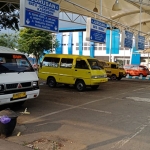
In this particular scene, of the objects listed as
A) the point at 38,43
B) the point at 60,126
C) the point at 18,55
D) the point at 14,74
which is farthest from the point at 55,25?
the point at 38,43

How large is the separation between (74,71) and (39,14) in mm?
4550

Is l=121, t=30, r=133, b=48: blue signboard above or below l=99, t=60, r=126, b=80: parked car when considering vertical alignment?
above

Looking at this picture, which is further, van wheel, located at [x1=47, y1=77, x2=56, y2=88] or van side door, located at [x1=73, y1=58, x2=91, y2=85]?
van wheel, located at [x1=47, y1=77, x2=56, y2=88]

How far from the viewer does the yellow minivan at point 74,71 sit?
13.0 meters

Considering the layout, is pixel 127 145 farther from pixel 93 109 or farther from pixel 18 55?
pixel 18 55

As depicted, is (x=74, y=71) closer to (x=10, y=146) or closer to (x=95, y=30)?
(x=95, y=30)

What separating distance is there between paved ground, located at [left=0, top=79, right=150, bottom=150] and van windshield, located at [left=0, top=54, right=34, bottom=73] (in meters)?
1.40

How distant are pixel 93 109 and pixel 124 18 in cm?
1650

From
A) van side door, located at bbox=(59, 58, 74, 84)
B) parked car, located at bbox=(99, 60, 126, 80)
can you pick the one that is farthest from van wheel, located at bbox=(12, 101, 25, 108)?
parked car, located at bbox=(99, 60, 126, 80)

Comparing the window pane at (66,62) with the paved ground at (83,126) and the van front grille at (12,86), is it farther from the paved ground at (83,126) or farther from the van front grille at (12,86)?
the van front grille at (12,86)

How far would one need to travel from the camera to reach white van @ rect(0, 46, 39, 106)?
6.85 metres

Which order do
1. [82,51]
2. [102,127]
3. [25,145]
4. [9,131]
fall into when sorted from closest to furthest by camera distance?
[25,145], [9,131], [102,127], [82,51]

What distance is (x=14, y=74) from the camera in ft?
24.0

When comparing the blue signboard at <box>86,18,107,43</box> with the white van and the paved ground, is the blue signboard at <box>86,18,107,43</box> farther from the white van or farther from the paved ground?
the white van
